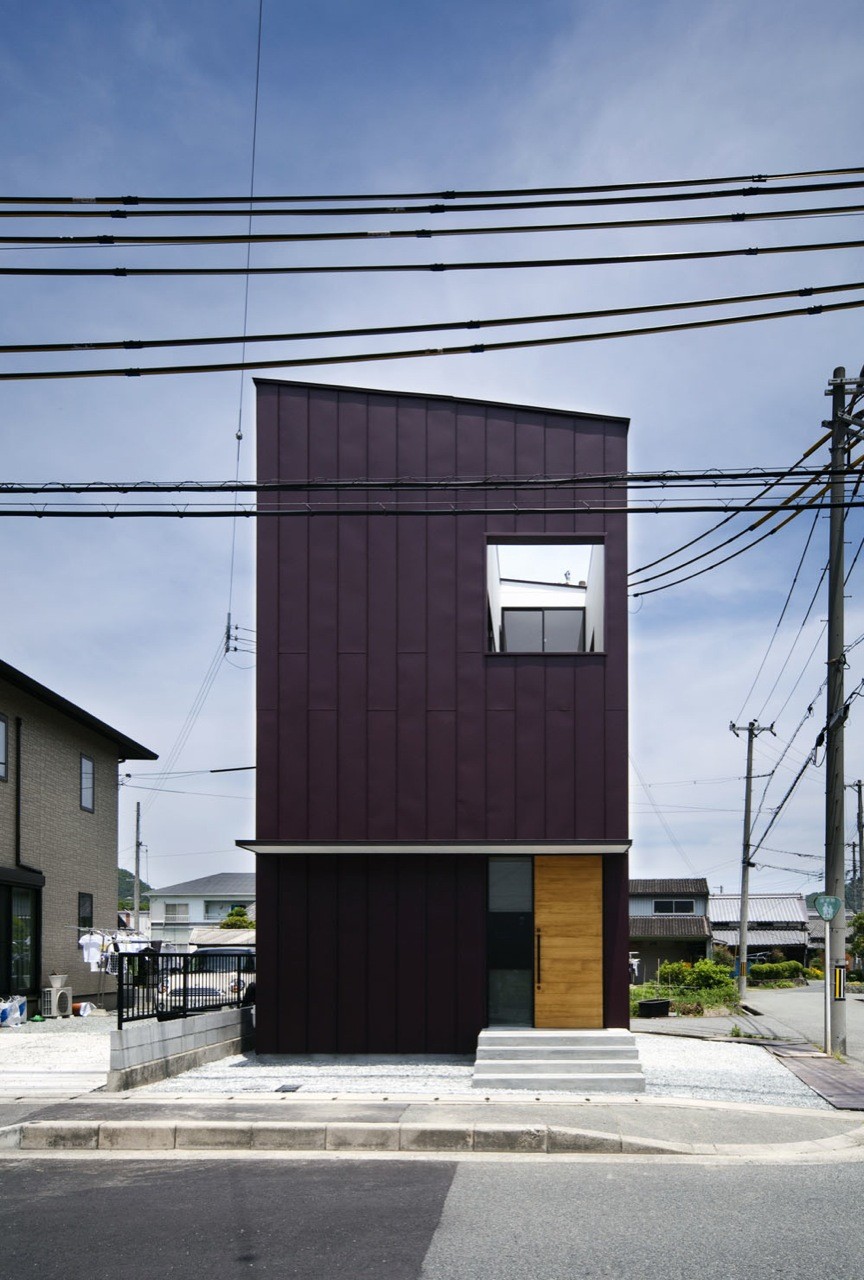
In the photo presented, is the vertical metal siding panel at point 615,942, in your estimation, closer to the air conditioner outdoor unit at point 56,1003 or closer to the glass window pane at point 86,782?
the air conditioner outdoor unit at point 56,1003

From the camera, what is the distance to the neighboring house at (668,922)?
61.0 meters

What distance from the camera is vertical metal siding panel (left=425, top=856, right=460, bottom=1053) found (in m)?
16.2

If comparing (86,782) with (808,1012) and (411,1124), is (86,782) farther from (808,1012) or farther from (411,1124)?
(411,1124)

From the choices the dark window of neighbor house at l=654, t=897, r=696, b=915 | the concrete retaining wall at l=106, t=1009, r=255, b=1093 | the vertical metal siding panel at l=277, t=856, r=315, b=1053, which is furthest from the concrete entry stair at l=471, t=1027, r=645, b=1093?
the dark window of neighbor house at l=654, t=897, r=696, b=915

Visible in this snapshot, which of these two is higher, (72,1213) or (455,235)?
(455,235)

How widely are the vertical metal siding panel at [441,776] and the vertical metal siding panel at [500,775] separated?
→ 473mm

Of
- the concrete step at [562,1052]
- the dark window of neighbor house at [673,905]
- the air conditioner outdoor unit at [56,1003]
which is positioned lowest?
the dark window of neighbor house at [673,905]

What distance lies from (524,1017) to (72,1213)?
812 cm

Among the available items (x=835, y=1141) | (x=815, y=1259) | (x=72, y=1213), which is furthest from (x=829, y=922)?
(x=72, y=1213)

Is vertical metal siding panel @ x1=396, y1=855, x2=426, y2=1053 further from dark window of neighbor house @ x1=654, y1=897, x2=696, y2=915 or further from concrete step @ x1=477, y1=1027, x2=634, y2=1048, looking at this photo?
dark window of neighbor house @ x1=654, y1=897, x2=696, y2=915

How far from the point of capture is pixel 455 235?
9.87 m

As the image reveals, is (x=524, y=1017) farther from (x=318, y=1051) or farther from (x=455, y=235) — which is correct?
(x=455, y=235)

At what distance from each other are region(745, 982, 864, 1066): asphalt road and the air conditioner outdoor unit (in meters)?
14.7

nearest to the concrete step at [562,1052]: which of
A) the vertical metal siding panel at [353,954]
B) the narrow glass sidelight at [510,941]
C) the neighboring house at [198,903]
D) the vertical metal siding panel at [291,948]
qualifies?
the narrow glass sidelight at [510,941]
